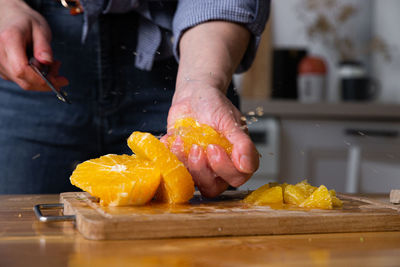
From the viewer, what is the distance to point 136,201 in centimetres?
94

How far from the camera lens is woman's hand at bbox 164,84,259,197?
994mm

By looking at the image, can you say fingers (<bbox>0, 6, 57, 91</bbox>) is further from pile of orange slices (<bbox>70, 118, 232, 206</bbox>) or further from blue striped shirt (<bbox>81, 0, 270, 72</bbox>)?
pile of orange slices (<bbox>70, 118, 232, 206</bbox>)

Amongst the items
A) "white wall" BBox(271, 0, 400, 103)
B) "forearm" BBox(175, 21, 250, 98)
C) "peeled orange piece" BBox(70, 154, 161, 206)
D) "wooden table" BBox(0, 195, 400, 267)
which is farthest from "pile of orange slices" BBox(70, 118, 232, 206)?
"white wall" BBox(271, 0, 400, 103)

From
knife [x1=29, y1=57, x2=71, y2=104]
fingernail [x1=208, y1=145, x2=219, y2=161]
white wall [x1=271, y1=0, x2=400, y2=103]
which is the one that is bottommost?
fingernail [x1=208, y1=145, x2=219, y2=161]

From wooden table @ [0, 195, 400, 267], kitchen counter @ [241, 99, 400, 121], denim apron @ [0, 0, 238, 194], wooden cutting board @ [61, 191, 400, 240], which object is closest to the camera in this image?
wooden table @ [0, 195, 400, 267]

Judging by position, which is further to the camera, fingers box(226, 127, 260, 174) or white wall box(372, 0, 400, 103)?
white wall box(372, 0, 400, 103)

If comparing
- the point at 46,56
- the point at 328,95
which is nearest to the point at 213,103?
the point at 46,56

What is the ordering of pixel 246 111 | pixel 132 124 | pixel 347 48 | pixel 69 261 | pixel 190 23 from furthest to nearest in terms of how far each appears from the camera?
pixel 347 48
pixel 246 111
pixel 132 124
pixel 190 23
pixel 69 261

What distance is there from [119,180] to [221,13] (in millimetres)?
577

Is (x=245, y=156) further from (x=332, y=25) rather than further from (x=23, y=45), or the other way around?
(x=332, y=25)

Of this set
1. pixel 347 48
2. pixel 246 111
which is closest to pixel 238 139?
pixel 246 111

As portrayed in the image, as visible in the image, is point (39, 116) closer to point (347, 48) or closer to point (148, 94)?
point (148, 94)

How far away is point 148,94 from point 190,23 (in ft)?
0.79

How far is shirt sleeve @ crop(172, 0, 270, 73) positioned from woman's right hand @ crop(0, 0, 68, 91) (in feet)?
1.05
